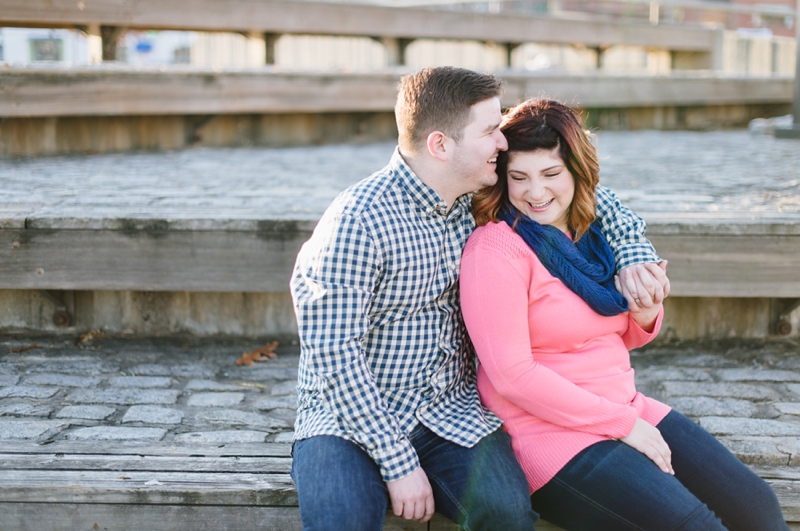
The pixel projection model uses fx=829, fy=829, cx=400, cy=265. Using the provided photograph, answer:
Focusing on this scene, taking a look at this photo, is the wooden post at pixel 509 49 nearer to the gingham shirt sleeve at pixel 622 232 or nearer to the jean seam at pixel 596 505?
the gingham shirt sleeve at pixel 622 232

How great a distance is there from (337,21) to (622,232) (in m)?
6.51

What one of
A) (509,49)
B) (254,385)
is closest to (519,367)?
(254,385)

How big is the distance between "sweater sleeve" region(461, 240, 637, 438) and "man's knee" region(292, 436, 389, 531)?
41 cm

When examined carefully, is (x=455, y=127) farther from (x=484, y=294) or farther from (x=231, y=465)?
(x=231, y=465)

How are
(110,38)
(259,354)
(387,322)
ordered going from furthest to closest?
(110,38), (259,354), (387,322)

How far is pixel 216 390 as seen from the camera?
3.16m

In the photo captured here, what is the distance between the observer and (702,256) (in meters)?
3.36

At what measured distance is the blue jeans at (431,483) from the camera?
193cm

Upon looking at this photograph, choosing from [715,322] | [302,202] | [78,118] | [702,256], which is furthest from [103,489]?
[78,118]

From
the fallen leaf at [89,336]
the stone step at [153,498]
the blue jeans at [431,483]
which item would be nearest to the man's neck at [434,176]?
the blue jeans at [431,483]

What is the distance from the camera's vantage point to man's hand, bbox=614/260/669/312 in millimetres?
2311

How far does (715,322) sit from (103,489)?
2.62m

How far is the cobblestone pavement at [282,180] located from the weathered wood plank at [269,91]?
371mm

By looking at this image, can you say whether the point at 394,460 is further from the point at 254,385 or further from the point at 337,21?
the point at 337,21
